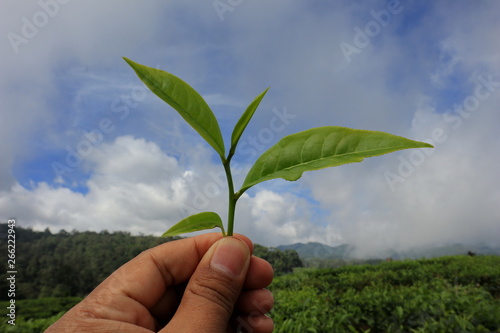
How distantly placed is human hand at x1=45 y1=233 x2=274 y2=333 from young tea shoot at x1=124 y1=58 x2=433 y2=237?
10.2 inches

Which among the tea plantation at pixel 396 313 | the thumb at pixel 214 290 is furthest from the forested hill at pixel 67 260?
the thumb at pixel 214 290

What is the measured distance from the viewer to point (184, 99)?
120 cm

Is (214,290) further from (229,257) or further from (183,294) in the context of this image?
(183,294)

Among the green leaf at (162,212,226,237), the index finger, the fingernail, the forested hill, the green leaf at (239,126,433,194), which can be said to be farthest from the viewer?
the forested hill

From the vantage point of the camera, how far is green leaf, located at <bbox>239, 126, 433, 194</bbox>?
3.57ft

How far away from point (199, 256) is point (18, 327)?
136 inches

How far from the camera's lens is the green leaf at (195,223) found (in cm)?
127

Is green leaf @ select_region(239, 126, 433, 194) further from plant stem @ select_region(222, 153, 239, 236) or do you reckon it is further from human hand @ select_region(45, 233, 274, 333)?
human hand @ select_region(45, 233, 274, 333)

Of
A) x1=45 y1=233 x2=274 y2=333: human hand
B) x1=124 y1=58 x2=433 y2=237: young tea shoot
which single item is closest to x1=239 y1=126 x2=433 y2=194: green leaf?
x1=124 y1=58 x2=433 y2=237: young tea shoot

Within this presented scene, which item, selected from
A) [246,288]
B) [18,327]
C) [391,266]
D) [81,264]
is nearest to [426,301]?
[246,288]

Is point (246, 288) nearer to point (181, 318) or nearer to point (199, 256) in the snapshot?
point (199, 256)

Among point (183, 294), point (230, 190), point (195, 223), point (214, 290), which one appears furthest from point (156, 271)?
point (230, 190)

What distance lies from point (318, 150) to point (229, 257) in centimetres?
63

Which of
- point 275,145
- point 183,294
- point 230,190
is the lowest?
point 183,294
